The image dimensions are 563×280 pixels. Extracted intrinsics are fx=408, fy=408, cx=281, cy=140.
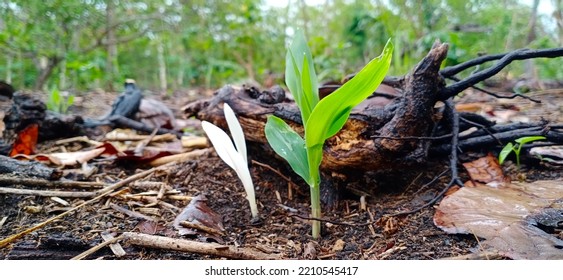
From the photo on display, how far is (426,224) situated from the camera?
908mm

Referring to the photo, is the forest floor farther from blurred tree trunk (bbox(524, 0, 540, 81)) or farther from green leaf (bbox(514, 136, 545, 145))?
blurred tree trunk (bbox(524, 0, 540, 81))

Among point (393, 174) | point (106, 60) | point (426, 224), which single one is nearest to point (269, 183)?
point (393, 174)

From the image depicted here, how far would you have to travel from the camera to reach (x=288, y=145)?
91 centimetres

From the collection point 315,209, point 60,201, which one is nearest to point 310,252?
point 315,209

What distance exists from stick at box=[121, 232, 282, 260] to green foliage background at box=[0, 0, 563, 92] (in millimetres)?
1687

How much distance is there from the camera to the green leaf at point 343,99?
74 cm

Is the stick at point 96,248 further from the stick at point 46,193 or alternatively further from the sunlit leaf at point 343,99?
the sunlit leaf at point 343,99

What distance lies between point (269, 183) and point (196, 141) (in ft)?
1.68

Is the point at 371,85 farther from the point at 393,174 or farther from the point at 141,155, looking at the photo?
the point at 141,155

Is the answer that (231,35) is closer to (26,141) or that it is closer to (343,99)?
(26,141)

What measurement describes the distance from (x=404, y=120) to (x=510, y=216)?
301mm

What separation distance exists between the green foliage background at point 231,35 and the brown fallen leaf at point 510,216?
1370mm

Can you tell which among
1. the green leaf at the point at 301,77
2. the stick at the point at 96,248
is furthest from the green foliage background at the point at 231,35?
the stick at the point at 96,248

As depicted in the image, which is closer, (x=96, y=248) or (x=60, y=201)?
(x=96, y=248)
